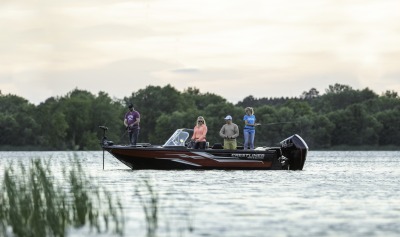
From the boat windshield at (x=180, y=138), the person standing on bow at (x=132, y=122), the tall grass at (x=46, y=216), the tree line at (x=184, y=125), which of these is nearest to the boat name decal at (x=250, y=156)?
the boat windshield at (x=180, y=138)

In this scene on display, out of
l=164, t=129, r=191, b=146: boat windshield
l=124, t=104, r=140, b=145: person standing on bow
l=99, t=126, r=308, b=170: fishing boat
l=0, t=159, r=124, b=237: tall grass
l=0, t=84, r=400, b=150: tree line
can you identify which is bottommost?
l=0, t=159, r=124, b=237: tall grass

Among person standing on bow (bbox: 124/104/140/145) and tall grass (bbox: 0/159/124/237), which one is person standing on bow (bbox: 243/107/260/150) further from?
tall grass (bbox: 0/159/124/237)

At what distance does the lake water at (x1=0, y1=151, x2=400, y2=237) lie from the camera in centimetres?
1678

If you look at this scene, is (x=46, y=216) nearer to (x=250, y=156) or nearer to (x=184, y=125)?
(x=250, y=156)

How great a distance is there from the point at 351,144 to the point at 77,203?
404ft

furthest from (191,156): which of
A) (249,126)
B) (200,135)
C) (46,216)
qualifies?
(46,216)

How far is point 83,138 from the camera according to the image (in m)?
132

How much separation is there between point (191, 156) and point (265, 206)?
1359cm

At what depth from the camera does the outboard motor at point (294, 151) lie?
3556 centimetres

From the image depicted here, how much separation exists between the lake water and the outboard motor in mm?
3848

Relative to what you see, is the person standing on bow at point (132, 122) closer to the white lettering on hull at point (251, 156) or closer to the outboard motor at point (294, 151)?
the white lettering on hull at point (251, 156)

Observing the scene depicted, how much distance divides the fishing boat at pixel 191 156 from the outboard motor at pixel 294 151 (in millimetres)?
34

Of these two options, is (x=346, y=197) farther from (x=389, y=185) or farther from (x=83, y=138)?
(x=83, y=138)

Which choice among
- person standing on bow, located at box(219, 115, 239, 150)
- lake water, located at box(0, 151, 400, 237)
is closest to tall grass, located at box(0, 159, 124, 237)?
lake water, located at box(0, 151, 400, 237)
